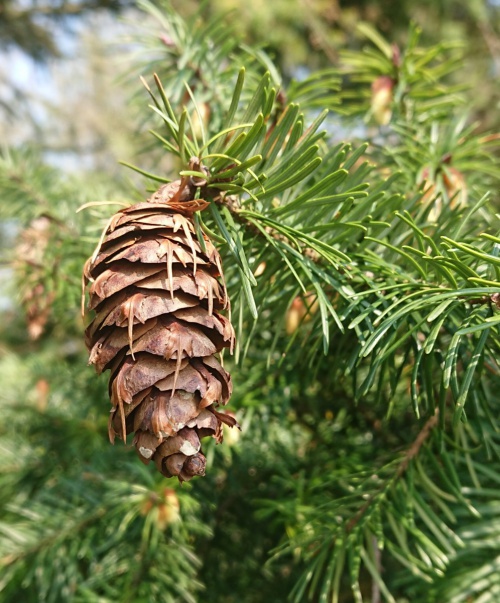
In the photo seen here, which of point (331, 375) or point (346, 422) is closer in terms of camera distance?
point (331, 375)

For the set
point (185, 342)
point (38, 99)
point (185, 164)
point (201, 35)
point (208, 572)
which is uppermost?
point (38, 99)

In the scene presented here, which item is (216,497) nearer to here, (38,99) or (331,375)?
(331,375)

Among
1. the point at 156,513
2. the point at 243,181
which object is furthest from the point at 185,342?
the point at 156,513

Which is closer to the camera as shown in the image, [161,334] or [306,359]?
[161,334]
